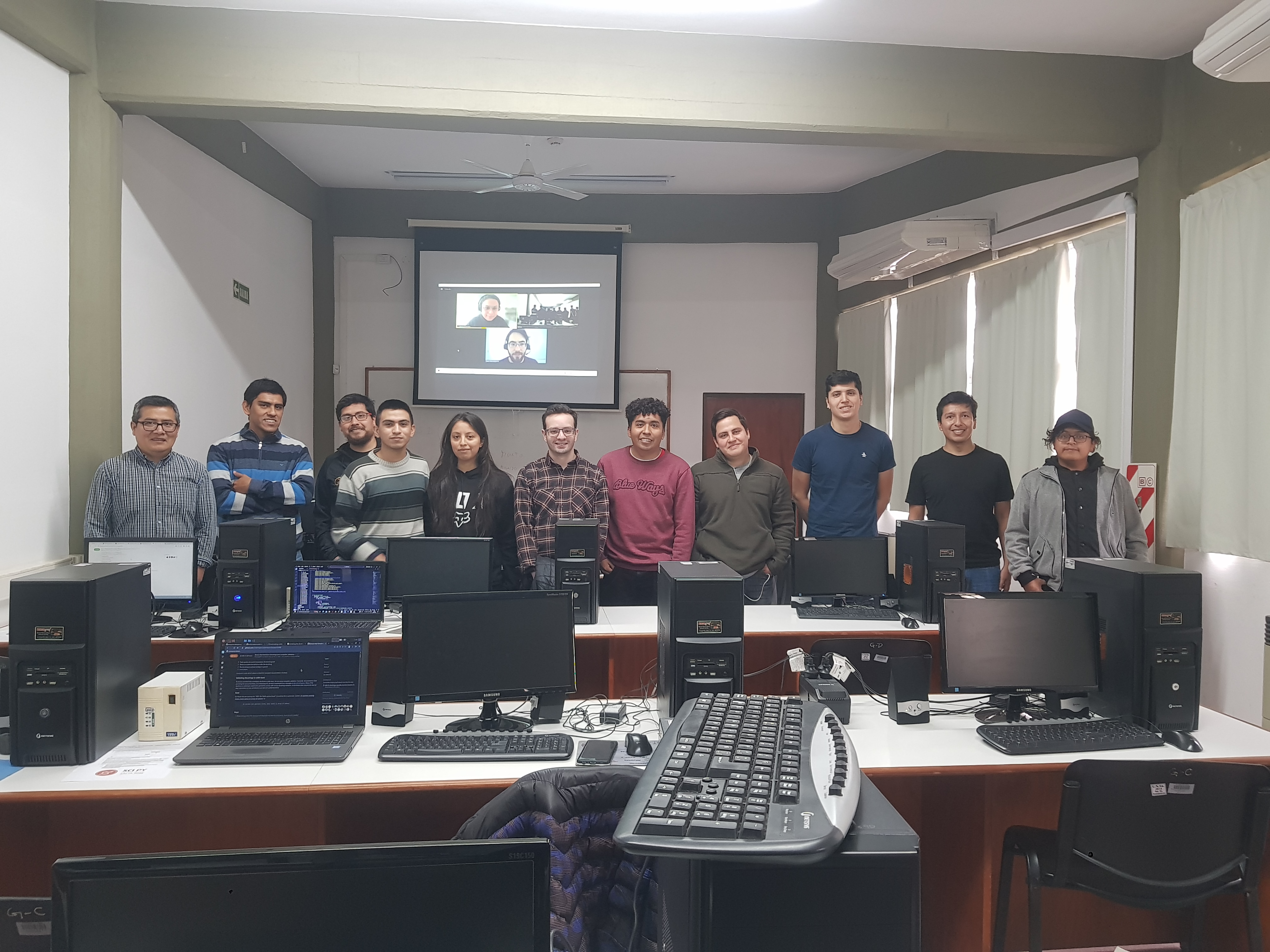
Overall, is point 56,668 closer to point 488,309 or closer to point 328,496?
point 328,496

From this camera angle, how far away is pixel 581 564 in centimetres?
339

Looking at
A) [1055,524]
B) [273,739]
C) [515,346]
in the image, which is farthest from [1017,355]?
[273,739]

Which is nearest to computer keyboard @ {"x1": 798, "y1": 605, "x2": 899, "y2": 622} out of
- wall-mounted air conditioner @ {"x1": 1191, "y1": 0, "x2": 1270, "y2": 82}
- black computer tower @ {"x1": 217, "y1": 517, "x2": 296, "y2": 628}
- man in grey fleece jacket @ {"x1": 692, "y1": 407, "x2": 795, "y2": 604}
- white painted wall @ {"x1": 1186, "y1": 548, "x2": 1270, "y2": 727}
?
man in grey fleece jacket @ {"x1": 692, "y1": 407, "x2": 795, "y2": 604}

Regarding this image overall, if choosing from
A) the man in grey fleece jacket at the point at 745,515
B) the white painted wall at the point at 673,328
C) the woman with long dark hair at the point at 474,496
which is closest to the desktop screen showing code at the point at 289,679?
the woman with long dark hair at the point at 474,496

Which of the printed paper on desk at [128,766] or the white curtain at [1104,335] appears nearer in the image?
the printed paper on desk at [128,766]

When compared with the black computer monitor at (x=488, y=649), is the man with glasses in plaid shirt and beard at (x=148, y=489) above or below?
above

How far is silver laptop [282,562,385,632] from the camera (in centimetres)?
344

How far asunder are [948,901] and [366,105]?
3901mm

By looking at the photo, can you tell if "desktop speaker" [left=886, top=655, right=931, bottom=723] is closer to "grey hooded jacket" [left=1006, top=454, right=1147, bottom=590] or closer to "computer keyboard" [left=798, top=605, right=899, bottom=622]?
"computer keyboard" [left=798, top=605, right=899, bottom=622]

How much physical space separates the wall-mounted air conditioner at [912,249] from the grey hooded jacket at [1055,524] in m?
1.88

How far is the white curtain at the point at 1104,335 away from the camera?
13.8 feet

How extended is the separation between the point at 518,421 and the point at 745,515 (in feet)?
11.1

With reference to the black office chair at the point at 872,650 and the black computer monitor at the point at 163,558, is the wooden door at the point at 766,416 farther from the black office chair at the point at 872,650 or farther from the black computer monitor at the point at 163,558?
the black computer monitor at the point at 163,558

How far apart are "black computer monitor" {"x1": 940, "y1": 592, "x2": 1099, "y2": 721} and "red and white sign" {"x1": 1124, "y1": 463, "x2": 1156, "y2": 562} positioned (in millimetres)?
1892
